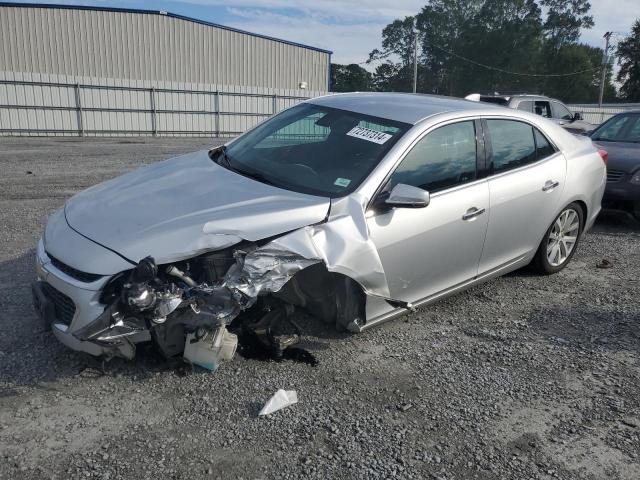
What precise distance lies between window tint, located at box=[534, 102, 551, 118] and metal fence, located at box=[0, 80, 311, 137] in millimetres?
9820

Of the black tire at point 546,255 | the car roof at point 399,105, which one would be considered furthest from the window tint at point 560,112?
the car roof at point 399,105

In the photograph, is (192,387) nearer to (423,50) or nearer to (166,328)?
(166,328)

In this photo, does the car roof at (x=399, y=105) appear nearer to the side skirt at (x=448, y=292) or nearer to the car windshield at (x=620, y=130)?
the side skirt at (x=448, y=292)

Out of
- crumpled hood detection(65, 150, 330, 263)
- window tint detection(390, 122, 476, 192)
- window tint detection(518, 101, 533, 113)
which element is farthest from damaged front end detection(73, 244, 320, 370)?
window tint detection(518, 101, 533, 113)

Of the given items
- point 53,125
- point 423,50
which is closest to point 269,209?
point 53,125

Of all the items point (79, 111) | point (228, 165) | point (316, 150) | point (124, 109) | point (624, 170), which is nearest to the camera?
point (316, 150)

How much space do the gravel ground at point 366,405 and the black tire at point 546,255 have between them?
2.01 feet

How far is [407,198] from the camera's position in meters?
3.52

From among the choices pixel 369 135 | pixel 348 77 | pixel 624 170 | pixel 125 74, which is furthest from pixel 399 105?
pixel 348 77

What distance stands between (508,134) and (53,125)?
1957 centimetres

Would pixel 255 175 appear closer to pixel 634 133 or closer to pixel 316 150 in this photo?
pixel 316 150

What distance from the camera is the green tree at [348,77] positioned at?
69.6m

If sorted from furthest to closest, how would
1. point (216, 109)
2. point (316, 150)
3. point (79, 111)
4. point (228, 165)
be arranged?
point (216, 109) < point (79, 111) < point (228, 165) < point (316, 150)

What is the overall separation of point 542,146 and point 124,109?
63.6ft
